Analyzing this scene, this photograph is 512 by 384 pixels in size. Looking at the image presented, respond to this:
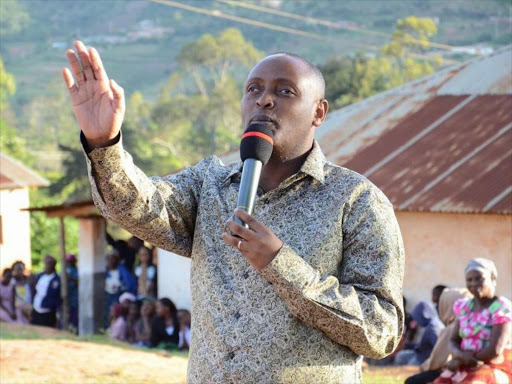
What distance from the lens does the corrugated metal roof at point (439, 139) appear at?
49.2 feet

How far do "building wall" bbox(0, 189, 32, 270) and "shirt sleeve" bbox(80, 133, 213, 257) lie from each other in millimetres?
26141

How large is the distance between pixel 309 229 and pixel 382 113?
51.7ft

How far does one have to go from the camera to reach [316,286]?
9.96ft

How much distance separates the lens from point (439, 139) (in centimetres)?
1670

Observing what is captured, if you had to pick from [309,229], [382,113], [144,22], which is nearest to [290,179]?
[309,229]

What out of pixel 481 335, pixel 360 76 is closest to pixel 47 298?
pixel 481 335

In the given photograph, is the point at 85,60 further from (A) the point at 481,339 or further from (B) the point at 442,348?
(B) the point at 442,348

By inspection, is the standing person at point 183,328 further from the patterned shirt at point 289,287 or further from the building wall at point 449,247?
the patterned shirt at point 289,287

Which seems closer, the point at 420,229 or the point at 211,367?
the point at 211,367

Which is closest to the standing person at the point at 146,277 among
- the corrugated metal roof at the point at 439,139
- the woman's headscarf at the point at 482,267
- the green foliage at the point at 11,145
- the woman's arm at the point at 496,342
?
the corrugated metal roof at the point at 439,139

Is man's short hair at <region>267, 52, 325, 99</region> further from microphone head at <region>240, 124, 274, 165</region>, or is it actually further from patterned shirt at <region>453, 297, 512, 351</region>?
patterned shirt at <region>453, 297, 512, 351</region>

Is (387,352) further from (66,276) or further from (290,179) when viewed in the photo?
(66,276)

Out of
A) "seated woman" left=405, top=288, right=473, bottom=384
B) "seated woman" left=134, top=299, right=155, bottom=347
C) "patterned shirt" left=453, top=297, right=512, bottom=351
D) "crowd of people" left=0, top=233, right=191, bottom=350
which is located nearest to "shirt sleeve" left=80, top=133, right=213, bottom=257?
"patterned shirt" left=453, top=297, right=512, bottom=351

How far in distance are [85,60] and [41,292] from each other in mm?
13323
